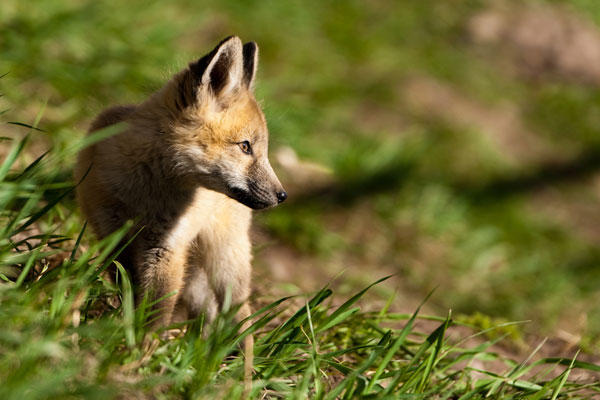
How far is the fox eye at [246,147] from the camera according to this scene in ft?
11.1

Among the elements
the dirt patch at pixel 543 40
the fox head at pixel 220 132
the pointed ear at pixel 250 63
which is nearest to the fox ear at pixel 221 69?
the fox head at pixel 220 132

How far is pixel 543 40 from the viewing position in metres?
10.8

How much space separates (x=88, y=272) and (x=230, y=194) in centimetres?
83

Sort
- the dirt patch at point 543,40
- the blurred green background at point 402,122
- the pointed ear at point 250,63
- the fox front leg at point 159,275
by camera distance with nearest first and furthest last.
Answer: the fox front leg at point 159,275 → the pointed ear at point 250,63 → the blurred green background at point 402,122 → the dirt patch at point 543,40

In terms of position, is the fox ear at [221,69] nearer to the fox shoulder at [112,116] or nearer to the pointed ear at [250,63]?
the pointed ear at [250,63]

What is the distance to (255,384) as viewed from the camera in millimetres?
2684

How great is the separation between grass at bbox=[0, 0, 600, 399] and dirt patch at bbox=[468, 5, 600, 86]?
25cm

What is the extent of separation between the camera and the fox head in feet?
10.7

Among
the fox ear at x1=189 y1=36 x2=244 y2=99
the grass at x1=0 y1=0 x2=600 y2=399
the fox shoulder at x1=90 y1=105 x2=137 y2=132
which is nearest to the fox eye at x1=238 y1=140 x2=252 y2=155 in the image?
the fox ear at x1=189 y1=36 x2=244 y2=99

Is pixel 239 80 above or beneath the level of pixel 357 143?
above

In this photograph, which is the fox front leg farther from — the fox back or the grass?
the grass

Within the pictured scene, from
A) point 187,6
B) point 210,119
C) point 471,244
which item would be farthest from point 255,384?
point 187,6

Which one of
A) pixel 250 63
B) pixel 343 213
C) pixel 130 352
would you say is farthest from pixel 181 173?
pixel 343 213

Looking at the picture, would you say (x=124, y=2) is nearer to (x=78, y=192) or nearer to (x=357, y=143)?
(x=357, y=143)
